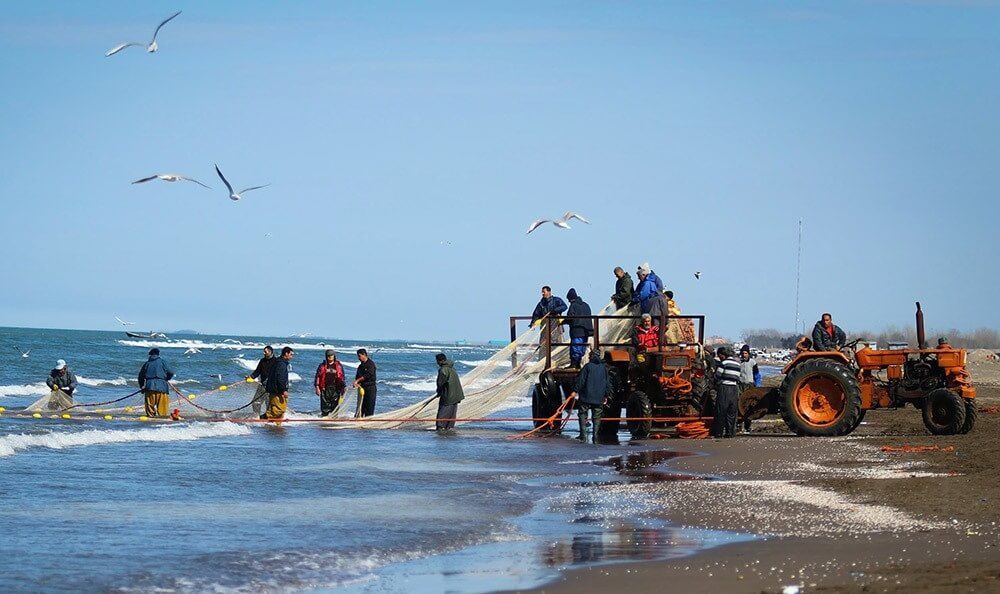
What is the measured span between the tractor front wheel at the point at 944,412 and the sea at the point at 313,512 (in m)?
3.74

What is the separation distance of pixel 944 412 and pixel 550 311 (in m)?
6.19

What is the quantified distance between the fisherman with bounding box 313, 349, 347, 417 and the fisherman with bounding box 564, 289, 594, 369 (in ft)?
14.0

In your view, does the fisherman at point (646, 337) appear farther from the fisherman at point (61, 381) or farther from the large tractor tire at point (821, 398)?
the fisherman at point (61, 381)

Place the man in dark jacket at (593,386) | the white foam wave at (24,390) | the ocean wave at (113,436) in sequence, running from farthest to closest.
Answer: the white foam wave at (24,390)
the man in dark jacket at (593,386)
the ocean wave at (113,436)

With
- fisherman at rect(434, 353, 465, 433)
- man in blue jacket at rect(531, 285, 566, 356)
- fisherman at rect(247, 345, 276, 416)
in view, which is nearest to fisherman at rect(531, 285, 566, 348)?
man in blue jacket at rect(531, 285, 566, 356)

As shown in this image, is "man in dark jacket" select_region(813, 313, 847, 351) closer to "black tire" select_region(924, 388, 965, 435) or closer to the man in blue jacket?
"black tire" select_region(924, 388, 965, 435)

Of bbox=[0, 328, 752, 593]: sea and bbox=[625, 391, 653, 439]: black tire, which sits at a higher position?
bbox=[625, 391, 653, 439]: black tire

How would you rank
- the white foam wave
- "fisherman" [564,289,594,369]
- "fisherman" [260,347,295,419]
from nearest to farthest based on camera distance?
1. "fisherman" [564,289,594,369]
2. "fisherman" [260,347,295,419]
3. the white foam wave

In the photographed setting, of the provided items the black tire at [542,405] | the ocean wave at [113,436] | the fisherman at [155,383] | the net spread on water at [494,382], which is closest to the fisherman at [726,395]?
the net spread on water at [494,382]

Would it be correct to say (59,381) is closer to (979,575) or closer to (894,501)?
(894,501)

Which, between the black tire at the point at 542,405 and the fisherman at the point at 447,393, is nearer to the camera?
the black tire at the point at 542,405

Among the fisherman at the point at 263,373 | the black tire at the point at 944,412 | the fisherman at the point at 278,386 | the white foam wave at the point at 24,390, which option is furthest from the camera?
the white foam wave at the point at 24,390

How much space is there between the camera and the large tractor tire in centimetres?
1644

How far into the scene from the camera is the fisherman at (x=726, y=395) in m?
16.8
